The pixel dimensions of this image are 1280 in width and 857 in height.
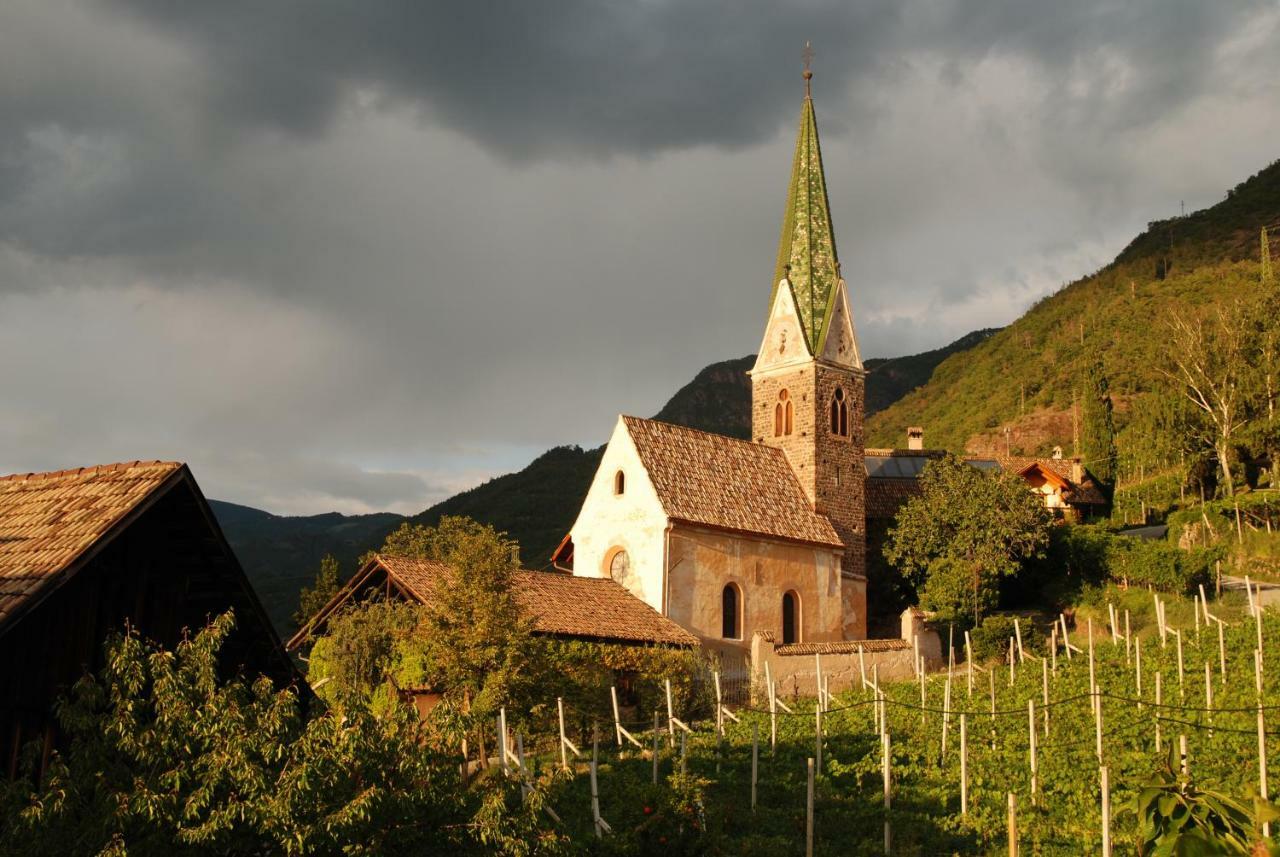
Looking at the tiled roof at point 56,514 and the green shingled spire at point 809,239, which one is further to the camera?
the green shingled spire at point 809,239

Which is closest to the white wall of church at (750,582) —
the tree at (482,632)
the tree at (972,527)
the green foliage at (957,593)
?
the green foliage at (957,593)

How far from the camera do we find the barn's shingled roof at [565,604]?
103 ft

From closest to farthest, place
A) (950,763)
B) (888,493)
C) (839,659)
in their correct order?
(950,763)
(839,659)
(888,493)

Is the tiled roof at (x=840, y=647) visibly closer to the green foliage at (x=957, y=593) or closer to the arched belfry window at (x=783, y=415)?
the green foliage at (x=957, y=593)

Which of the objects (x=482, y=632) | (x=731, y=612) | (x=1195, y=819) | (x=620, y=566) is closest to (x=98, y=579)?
(x=1195, y=819)

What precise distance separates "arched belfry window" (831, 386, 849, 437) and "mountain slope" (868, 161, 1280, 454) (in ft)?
130

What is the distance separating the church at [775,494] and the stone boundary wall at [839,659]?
1801mm

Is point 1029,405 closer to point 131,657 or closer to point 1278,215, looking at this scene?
point 1278,215

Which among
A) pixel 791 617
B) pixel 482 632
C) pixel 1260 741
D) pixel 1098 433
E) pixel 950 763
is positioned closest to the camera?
pixel 1260 741

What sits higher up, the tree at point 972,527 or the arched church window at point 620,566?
the tree at point 972,527

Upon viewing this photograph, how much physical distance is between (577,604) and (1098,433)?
146 ft

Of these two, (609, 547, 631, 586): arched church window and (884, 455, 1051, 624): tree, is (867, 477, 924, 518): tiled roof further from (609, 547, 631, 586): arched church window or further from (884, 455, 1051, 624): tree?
(609, 547, 631, 586): arched church window

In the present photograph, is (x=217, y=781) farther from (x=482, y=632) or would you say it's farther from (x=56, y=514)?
(x=482, y=632)

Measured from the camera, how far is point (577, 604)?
34062mm
